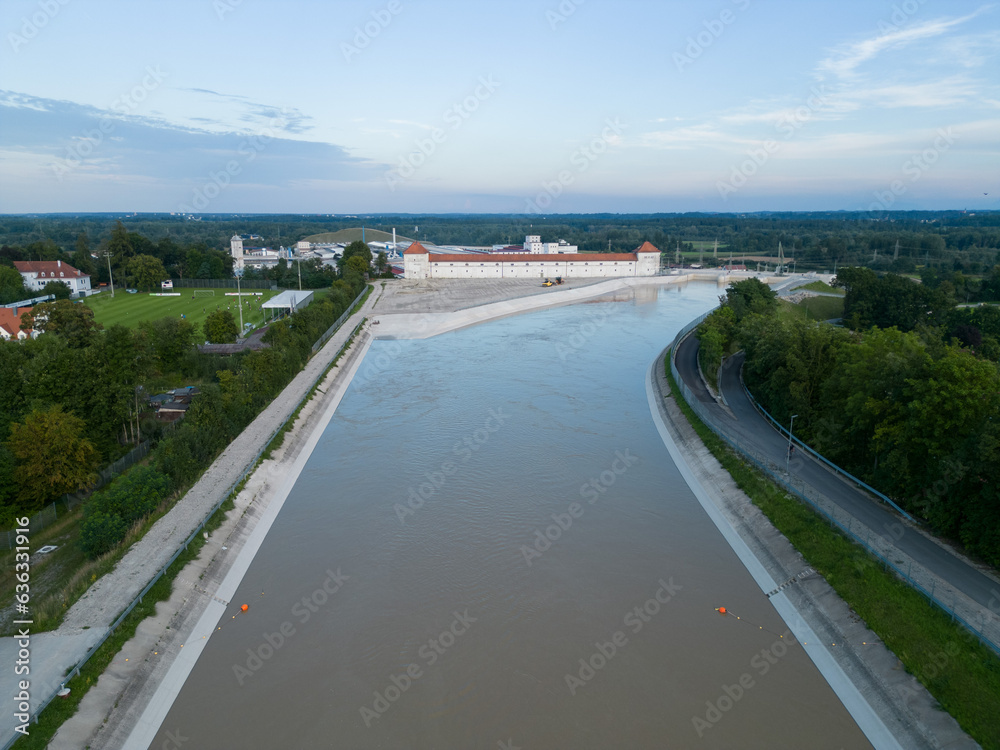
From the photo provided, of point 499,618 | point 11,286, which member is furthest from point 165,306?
point 499,618

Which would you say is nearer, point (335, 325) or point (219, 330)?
point (219, 330)

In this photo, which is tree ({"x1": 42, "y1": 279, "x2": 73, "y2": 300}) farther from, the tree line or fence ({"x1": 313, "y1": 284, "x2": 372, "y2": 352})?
the tree line

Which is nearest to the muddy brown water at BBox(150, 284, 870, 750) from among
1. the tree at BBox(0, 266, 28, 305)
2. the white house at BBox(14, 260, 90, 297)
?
the tree at BBox(0, 266, 28, 305)

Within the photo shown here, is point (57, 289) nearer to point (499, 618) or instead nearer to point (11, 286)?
point (11, 286)

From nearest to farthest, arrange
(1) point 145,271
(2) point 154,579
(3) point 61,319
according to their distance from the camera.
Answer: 1. (2) point 154,579
2. (3) point 61,319
3. (1) point 145,271

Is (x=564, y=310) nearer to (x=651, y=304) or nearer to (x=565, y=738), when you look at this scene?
(x=651, y=304)

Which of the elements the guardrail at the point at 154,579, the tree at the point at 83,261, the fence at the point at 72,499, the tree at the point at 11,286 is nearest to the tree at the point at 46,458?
the fence at the point at 72,499

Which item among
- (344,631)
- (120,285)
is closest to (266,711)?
(344,631)
